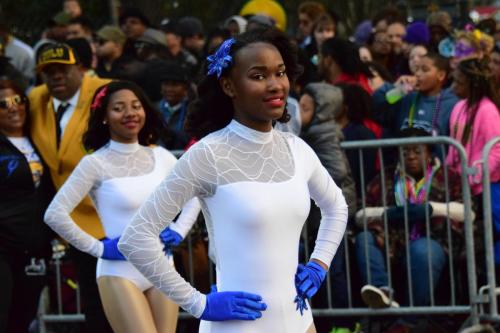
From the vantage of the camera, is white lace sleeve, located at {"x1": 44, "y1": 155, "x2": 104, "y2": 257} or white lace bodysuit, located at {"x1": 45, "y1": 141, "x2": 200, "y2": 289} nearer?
white lace bodysuit, located at {"x1": 45, "y1": 141, "x2": 200, "y2": 289}

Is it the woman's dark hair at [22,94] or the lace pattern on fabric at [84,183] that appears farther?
the woman's dark hair at [22,94]

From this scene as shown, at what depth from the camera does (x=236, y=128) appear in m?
4.69

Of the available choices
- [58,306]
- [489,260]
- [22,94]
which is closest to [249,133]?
[489,260]

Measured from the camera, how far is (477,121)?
829cm

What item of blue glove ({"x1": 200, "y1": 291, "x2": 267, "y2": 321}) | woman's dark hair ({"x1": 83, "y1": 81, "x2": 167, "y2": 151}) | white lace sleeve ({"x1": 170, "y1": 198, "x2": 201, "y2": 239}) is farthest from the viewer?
woman's dark hair ({"x1": 83, "y1": 81, "x2": 167, "y2": 151})

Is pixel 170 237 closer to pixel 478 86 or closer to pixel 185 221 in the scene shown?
pixel 185 221

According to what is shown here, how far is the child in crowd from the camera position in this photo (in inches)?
347

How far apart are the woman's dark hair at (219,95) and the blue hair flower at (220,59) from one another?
0.03m

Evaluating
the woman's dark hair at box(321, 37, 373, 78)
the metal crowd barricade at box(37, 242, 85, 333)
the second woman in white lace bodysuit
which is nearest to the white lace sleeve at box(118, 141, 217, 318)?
the second woman in white lace bodysuit

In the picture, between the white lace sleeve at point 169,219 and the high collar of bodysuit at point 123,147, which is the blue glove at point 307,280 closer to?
the white lace sleeve at point 169,219

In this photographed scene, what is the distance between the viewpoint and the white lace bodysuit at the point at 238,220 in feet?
14.9

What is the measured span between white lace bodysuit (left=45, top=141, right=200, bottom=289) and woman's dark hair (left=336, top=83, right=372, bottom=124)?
2.13 metres

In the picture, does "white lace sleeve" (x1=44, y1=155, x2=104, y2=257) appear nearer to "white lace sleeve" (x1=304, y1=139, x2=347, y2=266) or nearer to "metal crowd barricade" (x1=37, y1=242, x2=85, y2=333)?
"metal crowd barricade" (x1=37, y1=242, x2=85, y2=333)

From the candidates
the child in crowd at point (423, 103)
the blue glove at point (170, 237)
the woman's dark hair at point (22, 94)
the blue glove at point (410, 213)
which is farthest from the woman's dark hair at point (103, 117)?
the child in crowd at point (423, 103)
